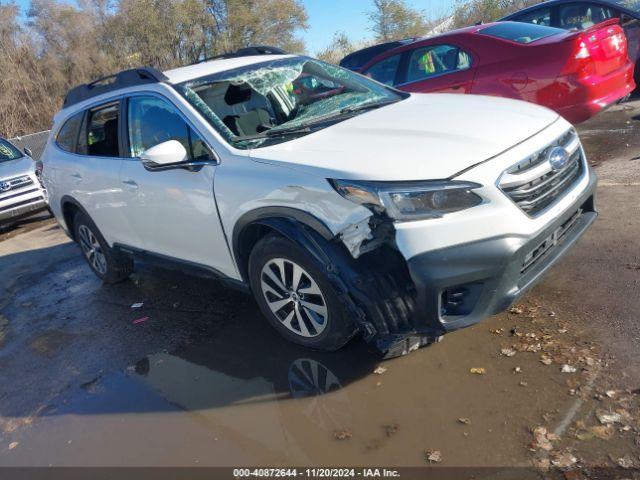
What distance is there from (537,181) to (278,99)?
2.03m

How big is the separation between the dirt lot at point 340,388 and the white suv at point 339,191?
33 centimetres

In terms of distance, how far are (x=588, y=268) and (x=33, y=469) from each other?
383cm

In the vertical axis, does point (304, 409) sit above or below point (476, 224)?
below

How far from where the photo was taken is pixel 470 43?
710 cm

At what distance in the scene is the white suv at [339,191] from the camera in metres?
2.97

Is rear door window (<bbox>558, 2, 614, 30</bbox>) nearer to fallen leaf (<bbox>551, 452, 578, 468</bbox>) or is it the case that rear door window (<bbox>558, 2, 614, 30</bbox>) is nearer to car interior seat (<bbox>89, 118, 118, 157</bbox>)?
car interior seat (<bbox>89, 118, 118, 157</bbox>)

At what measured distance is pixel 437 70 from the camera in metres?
7.57

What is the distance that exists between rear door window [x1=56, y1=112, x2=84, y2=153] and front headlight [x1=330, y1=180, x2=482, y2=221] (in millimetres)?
3726

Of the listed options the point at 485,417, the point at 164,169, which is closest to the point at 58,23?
the point at 164,169

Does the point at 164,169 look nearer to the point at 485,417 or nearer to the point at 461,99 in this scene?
the point at 461,99

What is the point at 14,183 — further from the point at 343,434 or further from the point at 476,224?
the point at 476,224

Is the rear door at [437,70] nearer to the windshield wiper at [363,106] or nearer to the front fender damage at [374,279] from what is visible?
the windshield wiper at [363,106]

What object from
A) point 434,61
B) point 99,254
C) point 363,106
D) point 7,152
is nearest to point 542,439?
point 363,106

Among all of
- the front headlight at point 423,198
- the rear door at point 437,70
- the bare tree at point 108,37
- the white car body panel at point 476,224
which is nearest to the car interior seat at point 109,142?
the front headlight at point 423,198
